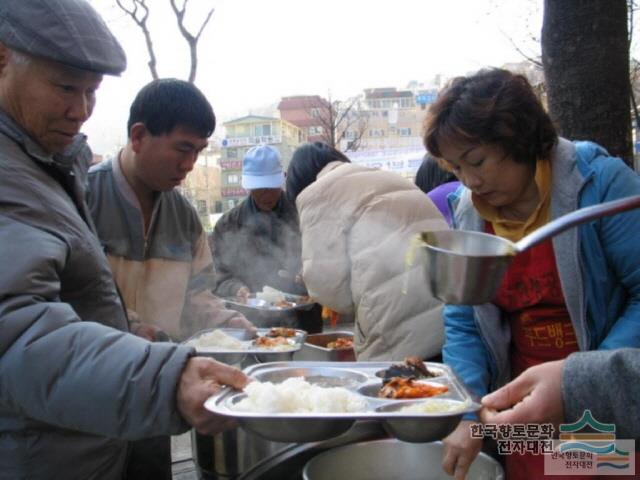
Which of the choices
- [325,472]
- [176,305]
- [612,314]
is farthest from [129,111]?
[612,314]

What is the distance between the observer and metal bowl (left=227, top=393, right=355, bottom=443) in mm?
1312

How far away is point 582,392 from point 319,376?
2.64 feet

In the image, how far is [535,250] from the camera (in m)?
1.96

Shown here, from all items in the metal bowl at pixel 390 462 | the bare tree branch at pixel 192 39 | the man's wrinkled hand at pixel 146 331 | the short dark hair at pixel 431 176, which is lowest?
the metal bowl at pixel 390 462

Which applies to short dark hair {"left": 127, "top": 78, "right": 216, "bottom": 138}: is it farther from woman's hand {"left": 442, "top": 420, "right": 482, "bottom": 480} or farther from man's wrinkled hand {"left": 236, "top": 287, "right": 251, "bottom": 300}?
man's wrinkled hand {"left": 236, "top": 287, "right": 251, "bottom": 300}

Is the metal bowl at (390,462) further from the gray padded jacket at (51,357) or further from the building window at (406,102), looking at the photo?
the building window at (406,102)

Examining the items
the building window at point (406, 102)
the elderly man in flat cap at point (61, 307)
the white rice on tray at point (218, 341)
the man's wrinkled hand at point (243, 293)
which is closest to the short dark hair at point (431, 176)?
the white rice on tray at point (218, 341)

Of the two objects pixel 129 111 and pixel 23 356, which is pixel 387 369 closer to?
pixel 23 356

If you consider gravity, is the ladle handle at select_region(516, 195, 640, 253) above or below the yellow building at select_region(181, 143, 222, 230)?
above

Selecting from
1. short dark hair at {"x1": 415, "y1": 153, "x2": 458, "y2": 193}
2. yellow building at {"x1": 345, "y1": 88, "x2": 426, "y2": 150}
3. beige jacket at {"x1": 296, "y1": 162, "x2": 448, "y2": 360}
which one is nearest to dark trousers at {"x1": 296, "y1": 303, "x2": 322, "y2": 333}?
short dark hair at {"x1": 415, "y1": 153, "x2": 458, "y2": 193}

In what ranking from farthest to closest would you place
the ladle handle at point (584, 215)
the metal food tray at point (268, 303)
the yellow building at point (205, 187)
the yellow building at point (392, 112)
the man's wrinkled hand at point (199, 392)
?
the yellow building at point (392, 112)
the yellow building at point (205, 187)
the metal food tray at point (268, 303)
the man's wrinkled hand at point (199, 392)
the ladle handle at point (584, 215)

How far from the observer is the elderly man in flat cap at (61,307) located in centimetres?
124

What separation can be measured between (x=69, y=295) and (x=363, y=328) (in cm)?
156

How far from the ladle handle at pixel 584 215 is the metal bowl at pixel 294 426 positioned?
64 centimetres
